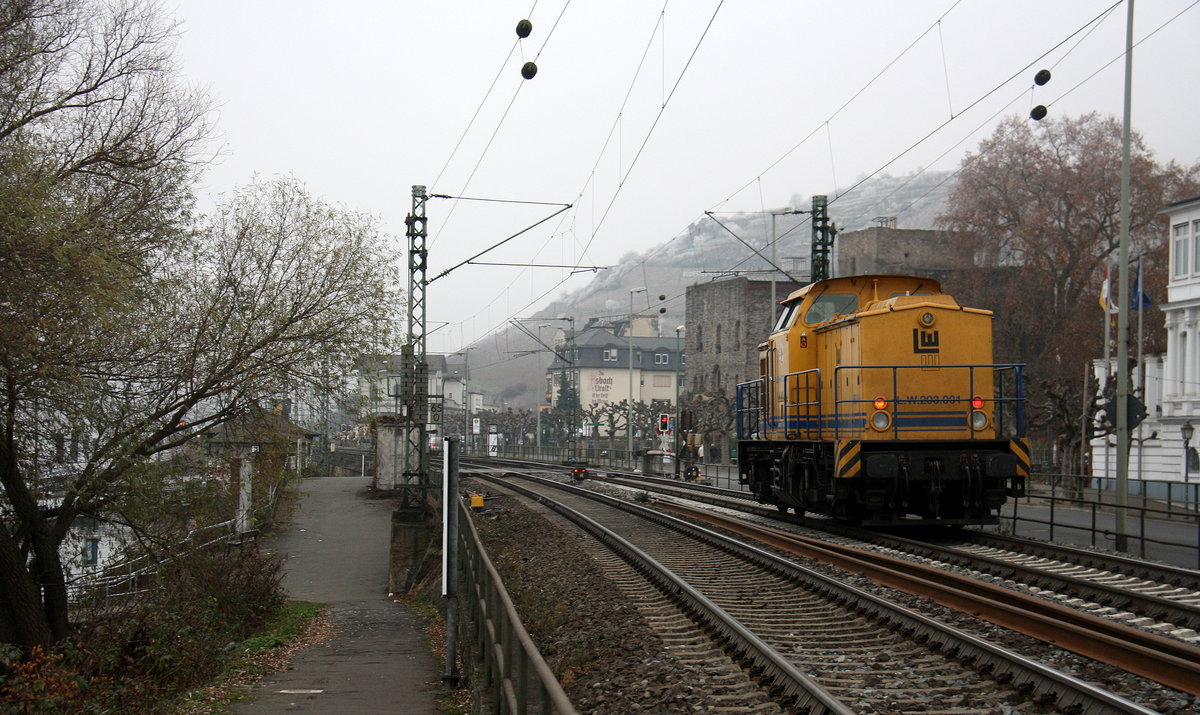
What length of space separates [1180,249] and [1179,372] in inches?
189

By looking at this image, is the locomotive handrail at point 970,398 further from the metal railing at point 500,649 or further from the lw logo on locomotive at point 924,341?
the metal railing at point 500,649

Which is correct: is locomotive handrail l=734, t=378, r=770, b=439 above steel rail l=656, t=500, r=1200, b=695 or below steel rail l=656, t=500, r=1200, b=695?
above

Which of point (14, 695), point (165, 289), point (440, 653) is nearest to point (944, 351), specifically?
point (440, 653)

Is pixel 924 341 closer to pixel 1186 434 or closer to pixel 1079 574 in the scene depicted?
pixel 1079 574

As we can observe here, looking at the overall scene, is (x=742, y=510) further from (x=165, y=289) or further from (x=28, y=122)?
(x=28, y=122)

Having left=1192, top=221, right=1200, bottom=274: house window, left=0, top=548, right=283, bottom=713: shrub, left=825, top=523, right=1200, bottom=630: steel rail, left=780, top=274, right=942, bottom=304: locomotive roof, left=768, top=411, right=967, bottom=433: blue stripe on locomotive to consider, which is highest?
left=1192, top=221, right=1200, bottom=274: house window

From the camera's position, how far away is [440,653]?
1510cm

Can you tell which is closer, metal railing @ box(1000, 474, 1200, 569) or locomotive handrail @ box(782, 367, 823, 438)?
metal railing @ box(1000, 474, 1200, 569)

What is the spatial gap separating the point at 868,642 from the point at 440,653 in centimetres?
808

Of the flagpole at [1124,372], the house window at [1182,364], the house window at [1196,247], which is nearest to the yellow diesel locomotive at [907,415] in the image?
the flagpole at [1124,372]

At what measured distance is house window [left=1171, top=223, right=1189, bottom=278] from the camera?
3947cm

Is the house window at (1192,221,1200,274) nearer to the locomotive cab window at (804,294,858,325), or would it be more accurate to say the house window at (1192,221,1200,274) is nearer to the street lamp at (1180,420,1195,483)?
the street lamp at (1180,420,1195,483)

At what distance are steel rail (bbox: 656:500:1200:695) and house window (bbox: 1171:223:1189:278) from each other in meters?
32.4

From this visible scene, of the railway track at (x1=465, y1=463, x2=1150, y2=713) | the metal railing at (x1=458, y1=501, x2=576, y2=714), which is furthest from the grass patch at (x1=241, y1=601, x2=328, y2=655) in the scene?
the railway track at (x1=465, y1=463, x2=1150, y2=713)
